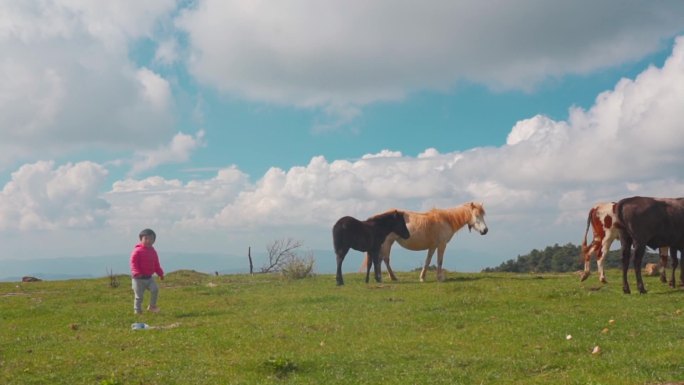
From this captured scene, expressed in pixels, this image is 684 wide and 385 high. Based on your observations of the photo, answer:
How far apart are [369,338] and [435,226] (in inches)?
532

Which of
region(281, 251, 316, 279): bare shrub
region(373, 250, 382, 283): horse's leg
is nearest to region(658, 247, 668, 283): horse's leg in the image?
region(373, 250, 382, 283): horse's leg

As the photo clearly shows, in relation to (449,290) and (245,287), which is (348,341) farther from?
(245,287)

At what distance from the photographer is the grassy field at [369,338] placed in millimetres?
10539

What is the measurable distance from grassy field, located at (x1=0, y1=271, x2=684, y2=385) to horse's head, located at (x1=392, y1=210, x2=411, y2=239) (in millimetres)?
4173

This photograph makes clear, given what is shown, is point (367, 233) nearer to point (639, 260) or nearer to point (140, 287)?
point (140, 287)

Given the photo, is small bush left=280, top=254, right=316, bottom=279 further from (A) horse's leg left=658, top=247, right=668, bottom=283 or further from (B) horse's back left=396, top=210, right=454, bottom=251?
(A) horse's leg left=658, top=247, right=668, bottom=283

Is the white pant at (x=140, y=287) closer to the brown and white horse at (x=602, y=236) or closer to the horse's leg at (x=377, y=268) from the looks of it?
the horse's leg at (x=377, y=268)

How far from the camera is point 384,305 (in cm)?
1836

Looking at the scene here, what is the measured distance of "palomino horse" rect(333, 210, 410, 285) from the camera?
2534 cm

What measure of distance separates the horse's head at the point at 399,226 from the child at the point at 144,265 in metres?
11.5

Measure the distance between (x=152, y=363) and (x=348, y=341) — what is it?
437cm

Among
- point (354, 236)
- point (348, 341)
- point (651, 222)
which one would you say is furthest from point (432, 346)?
point (354, 236)

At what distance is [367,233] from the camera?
25.6 meters

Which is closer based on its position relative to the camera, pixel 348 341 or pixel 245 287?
pixel 348 341
